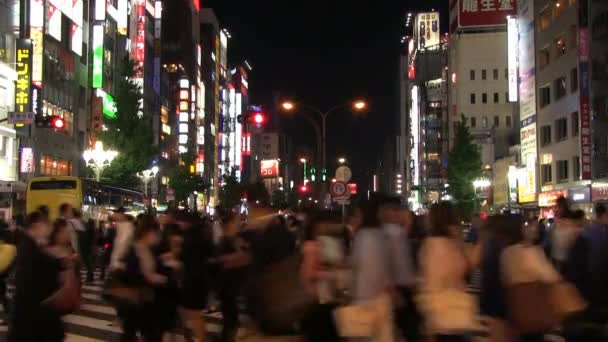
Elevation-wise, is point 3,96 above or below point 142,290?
above

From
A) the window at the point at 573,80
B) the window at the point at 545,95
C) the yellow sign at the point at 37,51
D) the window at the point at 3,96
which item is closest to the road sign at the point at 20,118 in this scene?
the window at the point at 3,96

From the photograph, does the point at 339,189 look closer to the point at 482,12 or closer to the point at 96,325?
the point at 96,325

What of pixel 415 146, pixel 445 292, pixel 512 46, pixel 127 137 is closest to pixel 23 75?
pixel 127 137

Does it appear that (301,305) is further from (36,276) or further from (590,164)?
(590,164)

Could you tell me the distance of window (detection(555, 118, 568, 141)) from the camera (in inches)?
1570

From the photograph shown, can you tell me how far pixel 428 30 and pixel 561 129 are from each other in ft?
224

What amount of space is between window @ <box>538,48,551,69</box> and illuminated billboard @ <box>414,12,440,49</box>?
6236 cm

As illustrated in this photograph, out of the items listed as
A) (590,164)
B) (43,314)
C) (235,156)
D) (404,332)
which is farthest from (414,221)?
(235,156)

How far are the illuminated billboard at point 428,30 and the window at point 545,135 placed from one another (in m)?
63.3

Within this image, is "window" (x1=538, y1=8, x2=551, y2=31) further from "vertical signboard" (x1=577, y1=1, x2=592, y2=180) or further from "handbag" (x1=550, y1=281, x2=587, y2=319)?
"handbag" (x1=550, y1=281, x2=587, y2=319)

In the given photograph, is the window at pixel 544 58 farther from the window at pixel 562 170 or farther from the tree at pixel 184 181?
the tree at pixel 184 181

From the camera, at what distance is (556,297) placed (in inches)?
229

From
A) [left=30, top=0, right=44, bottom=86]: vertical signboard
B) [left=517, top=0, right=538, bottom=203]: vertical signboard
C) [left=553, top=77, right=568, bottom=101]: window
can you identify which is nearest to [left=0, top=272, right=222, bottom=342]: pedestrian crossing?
[left=30, top=0, right=44, bottom=86]: vertical signboard

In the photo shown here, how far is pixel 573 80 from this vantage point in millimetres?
38281
